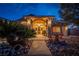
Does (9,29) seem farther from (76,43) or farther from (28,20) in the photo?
(76,43)

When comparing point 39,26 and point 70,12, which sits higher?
point 70,12

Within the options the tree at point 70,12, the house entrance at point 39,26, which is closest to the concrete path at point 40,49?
the house entrance at point 39,26

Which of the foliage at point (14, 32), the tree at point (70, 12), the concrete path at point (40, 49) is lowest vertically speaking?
the concrete path at point (40, 49)

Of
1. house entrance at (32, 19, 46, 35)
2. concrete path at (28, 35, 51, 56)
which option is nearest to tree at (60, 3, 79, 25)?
house entrance at (32, 19, 46, 35)

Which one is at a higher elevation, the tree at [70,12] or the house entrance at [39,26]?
the tree at [70,12]

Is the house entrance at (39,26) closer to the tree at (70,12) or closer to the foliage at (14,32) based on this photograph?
the foliage at (14,32)

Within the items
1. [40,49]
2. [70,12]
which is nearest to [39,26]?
[40,49]

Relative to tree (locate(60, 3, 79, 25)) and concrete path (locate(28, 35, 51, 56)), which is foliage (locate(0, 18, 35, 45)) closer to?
concrete path (locate(28, 35, 51, 56))

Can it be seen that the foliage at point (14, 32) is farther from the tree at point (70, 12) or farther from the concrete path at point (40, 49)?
the tree at point (70, 12)

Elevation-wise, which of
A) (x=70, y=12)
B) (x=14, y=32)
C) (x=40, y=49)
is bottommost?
(x=40, y=49)

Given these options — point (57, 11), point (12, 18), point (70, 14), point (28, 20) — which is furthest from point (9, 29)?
point (70, 14)

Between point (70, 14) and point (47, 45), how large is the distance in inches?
16.4

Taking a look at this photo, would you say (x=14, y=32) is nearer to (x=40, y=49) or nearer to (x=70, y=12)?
(x=40, y=49)

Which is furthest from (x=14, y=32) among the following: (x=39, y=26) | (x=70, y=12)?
(x=70, y=12)
